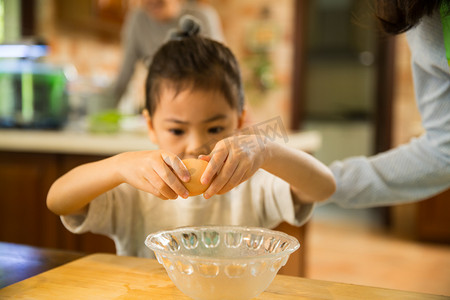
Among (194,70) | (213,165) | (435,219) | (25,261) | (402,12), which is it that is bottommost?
(435,219)

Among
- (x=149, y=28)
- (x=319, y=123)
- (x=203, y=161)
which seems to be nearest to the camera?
(x=203, y=161)

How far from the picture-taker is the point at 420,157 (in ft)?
3.43

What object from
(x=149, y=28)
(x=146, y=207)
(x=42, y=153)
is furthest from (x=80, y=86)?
(x=146, y=207)

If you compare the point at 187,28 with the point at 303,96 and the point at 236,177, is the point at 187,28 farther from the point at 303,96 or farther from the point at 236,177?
the point at 303,96

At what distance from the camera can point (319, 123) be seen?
5.64m

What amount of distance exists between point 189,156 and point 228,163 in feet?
0.95

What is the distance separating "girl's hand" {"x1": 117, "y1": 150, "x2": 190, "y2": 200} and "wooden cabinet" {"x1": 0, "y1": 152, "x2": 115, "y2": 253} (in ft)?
3.86

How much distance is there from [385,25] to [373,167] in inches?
14.0

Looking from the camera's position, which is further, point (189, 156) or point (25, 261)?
point (189, 156)

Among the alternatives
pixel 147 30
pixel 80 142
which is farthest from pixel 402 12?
pixel 147 30

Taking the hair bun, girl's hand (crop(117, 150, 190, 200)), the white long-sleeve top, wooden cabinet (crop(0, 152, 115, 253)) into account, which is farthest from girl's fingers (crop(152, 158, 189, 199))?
wooden cabinet (crop(0, 152, 115, 253))

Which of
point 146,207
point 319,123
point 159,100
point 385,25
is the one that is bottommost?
point 319,123

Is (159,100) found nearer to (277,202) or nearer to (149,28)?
(277,202)

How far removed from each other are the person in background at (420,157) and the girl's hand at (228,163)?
0.39 m
